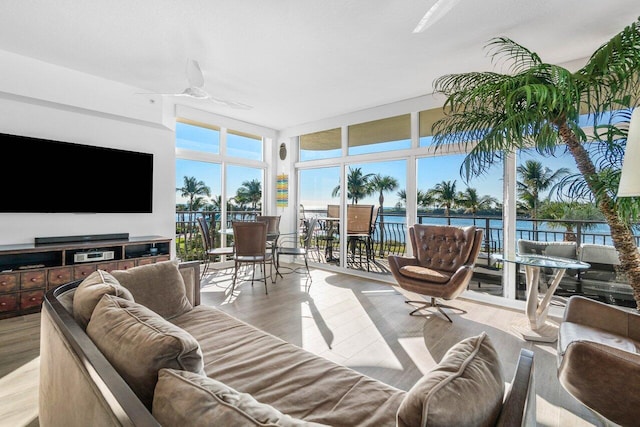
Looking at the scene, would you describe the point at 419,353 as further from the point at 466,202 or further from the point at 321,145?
the point at 321,145

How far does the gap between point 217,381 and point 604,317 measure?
2.37 m

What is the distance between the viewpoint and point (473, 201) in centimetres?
405

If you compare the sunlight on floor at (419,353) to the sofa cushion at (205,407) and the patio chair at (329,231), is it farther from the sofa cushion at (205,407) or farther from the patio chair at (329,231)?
the patio chair at (329,231)

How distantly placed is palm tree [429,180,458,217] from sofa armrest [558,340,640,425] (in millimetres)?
3004

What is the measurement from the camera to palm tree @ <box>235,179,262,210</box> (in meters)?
6.00

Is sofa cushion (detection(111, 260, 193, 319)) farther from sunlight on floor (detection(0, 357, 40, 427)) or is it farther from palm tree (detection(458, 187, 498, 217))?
palm tree (detection(458, 187, 498, 217))

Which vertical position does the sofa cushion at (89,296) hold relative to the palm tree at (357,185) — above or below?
below

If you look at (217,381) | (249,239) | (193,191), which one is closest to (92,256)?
(249,239)

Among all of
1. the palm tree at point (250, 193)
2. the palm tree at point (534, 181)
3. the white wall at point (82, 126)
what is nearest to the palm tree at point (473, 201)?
the palm tree at point (534, 181)

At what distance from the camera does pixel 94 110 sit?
386 cm

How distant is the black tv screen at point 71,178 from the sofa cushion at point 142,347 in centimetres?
349

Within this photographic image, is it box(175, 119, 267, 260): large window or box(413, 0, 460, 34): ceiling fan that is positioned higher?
box(413, 0, 460, 34): ceiling fan

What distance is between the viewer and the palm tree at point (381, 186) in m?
4.85

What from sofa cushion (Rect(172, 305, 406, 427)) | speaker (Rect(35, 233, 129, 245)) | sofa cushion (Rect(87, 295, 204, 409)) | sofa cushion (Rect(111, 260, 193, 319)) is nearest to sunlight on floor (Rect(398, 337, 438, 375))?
sofa cushion (Rect(172, 305, 406, 427))
